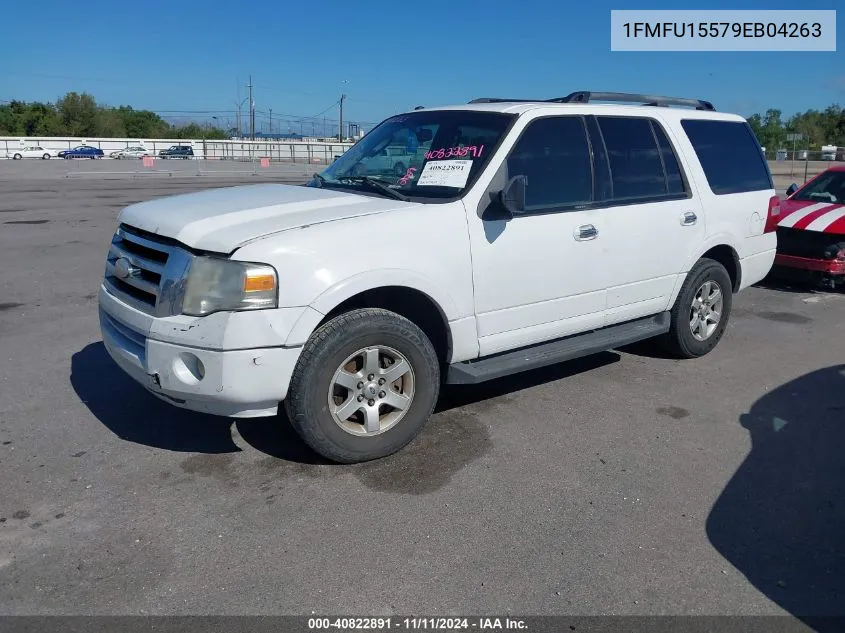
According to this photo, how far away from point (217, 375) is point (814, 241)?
786 centimetres

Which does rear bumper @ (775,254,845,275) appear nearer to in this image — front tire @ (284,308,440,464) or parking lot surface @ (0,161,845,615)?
parking lot surface @ (0,161,845,615)

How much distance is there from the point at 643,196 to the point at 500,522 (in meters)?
2.86

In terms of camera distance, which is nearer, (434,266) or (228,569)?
(228,569)

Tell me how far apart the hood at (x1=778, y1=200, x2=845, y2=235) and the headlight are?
7542 mm

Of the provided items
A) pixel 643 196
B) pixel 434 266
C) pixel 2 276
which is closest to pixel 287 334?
pixel 434 266

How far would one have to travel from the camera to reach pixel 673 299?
5.82 m

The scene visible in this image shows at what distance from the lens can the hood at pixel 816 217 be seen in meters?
8.76

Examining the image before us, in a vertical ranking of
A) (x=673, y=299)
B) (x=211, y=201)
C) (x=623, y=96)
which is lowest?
(x=673, y=299)

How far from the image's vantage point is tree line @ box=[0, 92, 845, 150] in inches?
1861

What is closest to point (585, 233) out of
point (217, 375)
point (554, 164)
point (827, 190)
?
point (554, 164)

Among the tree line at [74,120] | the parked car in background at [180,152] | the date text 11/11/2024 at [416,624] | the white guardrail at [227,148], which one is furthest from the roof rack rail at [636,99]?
the tree line at [74,120]

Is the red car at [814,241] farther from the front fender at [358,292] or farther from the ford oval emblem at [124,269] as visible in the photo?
the ford oval emblem at [124,269]

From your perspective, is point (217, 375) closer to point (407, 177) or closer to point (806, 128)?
point (407, 177)

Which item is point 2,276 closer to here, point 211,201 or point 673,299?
point 211,201
